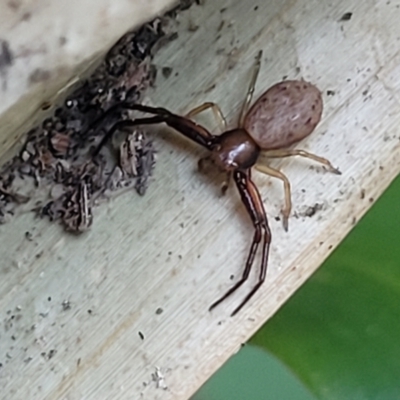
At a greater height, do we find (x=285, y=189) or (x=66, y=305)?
(x=285, y=189)

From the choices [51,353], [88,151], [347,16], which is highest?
[347,16]

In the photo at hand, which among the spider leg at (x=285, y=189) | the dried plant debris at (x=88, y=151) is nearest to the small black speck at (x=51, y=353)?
the dried plant debris at (x=88, y=151)

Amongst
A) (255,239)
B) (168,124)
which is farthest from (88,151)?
(255,239)

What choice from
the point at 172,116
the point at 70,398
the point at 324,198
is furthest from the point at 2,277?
the point at 324,198

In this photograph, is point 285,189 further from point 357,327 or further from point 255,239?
point 357,327

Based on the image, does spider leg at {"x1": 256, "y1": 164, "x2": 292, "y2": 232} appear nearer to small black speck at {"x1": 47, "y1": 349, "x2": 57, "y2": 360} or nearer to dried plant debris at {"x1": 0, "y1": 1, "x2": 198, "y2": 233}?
dried plant debris at {"x1": 0, "y1": 1, "x2": 198, "y2": 233}

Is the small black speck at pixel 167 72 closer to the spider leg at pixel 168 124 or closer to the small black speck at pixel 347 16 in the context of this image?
the spider leg at pixel 168 124
